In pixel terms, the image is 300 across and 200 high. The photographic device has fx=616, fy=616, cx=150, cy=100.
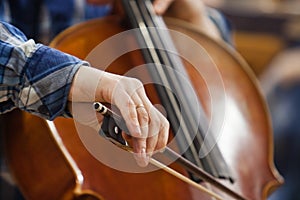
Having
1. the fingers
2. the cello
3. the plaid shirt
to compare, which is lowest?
the cello

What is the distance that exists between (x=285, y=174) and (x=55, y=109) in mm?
1262

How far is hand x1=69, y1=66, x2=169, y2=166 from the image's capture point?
59cm

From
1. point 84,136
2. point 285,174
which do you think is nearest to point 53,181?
point 84,136

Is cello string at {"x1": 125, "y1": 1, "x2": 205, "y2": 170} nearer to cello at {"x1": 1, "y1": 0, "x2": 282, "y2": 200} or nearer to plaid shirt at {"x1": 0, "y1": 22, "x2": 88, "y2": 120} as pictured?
cello at {"x1": 1, "y1": 0, "x2": 282, "y2": 200}

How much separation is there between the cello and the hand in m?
0.12

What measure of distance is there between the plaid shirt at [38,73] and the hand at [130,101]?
0.01 metres

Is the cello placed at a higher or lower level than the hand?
lower

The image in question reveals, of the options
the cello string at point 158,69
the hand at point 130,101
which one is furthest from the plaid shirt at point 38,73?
the cello string at point 158,69

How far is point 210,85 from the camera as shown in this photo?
0.97 meters

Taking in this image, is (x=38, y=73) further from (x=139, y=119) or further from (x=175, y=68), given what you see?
(x=175, y=68)

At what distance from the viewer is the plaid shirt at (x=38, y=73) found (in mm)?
625

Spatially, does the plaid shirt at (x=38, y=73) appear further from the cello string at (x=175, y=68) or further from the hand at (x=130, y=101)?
the cello string at (x=175, y=68)

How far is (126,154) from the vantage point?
29.4 inches

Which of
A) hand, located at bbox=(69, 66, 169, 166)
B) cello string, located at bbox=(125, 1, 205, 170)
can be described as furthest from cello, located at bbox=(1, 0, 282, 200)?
hand, located at bbox=(69, 66, 169, 166)
